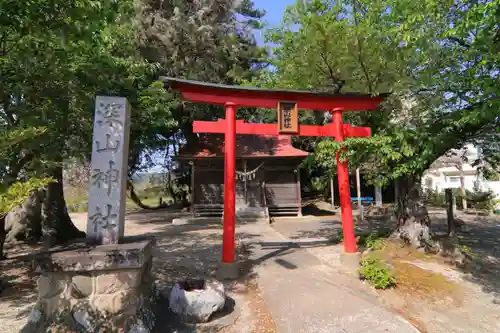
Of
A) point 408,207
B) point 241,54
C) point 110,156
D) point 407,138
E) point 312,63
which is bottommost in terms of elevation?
point 408,207

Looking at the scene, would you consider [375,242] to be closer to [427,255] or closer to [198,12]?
[427,255]

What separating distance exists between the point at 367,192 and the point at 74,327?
22008 millimetres

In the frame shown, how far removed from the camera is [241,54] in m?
18.3

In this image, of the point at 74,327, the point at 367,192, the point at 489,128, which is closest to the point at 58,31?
the point at 74,327

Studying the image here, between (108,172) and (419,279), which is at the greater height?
(108,172)

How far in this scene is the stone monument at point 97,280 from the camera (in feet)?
11.3

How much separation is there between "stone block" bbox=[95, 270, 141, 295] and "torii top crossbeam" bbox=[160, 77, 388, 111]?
12.7 feet

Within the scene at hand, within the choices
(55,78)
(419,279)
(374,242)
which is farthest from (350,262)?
(55,78)

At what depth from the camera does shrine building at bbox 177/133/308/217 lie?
51.6ft

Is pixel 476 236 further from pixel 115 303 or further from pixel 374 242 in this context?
pixel 115 303

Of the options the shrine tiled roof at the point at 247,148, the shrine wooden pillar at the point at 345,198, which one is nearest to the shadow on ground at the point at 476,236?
the shrine wooden pillar at the point at 345,198

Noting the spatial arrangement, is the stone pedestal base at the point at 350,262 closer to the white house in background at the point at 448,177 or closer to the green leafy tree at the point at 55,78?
the green leafy tree at the point at 55,78

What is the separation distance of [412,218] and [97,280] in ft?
24.8

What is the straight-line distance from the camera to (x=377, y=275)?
218 inches
